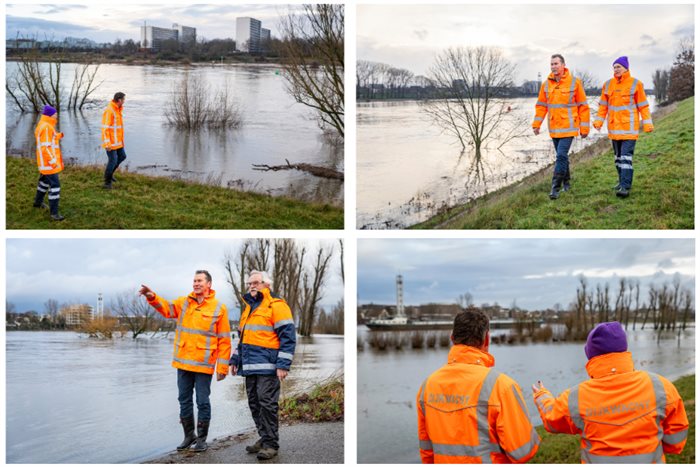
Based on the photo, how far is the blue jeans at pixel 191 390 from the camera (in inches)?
229

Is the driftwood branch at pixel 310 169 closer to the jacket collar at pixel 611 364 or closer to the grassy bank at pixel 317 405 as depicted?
the grassy bank at pixel 317 405

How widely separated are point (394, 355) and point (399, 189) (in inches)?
215

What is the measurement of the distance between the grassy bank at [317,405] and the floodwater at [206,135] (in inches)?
118

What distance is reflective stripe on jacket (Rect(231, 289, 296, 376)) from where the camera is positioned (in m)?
5.55

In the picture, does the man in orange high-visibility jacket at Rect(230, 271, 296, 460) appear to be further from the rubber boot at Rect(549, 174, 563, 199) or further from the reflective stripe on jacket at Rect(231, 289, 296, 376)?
the rubber boot at Rect(549, 174, 563, 199)

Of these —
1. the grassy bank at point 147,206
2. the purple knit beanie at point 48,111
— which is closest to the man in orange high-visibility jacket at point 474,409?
the grassy bank at point 147,206

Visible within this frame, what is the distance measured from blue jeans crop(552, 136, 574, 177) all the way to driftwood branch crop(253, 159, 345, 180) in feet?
9.64

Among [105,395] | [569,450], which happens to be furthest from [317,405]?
[569,450]

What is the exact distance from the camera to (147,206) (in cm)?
831

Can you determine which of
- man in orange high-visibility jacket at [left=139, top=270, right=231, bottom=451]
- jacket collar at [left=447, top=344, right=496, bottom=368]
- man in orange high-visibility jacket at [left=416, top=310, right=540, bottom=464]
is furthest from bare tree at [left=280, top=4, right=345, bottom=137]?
jacket collar at [left=447, top=344, right=496, bottom=368]

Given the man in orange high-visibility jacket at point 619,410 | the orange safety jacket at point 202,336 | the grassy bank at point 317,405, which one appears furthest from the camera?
the grassy bank at point 317,405

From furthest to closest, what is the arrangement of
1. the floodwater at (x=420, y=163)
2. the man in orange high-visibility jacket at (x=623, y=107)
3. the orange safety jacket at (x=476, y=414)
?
1. the floodwater at (x=420, y=163)
2. the man in orange high-visibility jacket at (x=623, y=107)
3. the orange safety jacket at (x=476, y=414)

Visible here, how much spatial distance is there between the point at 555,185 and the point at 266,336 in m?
4.08

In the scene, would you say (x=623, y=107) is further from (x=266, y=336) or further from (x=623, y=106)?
(x=266, y=336)
